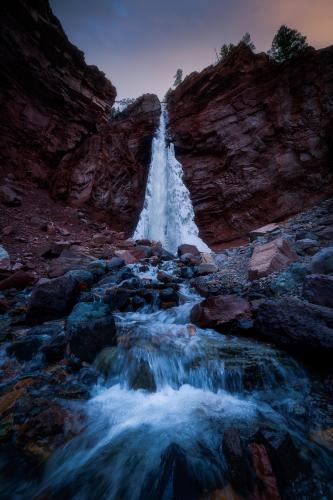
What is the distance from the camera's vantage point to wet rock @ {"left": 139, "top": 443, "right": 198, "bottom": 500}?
6.24 feet

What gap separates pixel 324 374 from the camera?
3039 millimetres

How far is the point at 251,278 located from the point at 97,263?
494cm

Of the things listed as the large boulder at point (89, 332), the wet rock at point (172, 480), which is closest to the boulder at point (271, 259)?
the large boulder at point (89, 332)

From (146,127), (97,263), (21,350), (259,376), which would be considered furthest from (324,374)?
(146,127)

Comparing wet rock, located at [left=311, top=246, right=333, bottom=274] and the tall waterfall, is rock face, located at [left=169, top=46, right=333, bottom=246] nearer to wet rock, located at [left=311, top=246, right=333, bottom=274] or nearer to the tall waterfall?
the tall waterfall

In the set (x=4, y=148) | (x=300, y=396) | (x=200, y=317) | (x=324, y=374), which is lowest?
(x=300, y=396)

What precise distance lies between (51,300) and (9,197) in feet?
29.5

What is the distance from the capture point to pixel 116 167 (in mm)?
17062

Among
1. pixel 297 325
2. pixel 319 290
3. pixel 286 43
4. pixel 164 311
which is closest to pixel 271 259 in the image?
pixel 319 290

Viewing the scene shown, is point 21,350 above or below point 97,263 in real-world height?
below

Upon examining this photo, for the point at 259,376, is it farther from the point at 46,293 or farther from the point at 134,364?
the point at 46,293

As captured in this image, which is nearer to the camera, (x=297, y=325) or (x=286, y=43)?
(x=297, y=325)

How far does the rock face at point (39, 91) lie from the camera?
12555mm

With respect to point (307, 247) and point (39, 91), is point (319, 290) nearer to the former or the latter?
point (307, 247)
